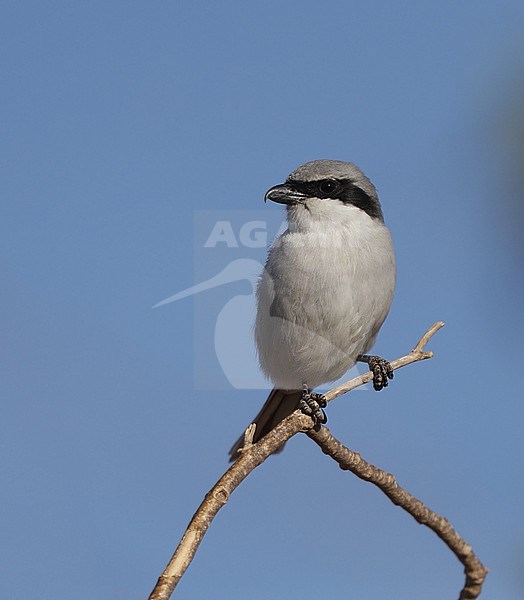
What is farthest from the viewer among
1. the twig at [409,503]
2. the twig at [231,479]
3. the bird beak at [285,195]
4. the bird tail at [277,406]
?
the bird tail at [277,406]

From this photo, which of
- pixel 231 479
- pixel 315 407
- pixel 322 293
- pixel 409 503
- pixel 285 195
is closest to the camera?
pixel 231 479

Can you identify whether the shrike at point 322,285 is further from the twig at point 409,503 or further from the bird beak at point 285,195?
the twig at point 409,503

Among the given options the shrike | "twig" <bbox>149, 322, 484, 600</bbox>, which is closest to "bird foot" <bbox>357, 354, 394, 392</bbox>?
the shrike

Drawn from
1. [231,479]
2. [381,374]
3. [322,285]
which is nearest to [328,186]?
[322,285]

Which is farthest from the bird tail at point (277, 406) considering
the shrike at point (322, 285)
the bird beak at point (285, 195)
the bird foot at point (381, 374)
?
the bird beak at point (285, 195)

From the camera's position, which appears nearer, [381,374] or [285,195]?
[381,374]

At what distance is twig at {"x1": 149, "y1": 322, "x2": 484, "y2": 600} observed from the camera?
1371mm

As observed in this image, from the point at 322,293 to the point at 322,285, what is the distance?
24 mm

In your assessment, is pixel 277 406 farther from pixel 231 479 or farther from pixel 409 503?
pixel 231 479

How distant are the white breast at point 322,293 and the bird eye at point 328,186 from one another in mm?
47

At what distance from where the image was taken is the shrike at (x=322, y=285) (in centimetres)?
253

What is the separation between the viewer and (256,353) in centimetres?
277

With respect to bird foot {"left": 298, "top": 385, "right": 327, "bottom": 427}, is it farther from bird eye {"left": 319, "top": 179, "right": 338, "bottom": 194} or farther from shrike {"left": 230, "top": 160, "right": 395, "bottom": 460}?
bird eye {"left": 319, "top": 179, "right": 338, "bottom": 194}

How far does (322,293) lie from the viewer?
8.20 ft
